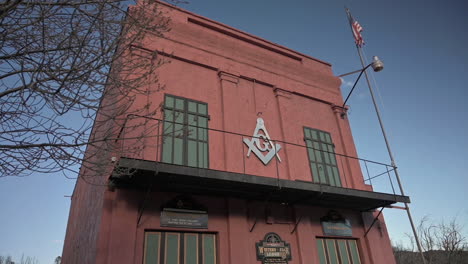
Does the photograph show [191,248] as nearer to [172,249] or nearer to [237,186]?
[172,249]

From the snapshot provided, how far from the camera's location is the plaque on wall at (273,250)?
717cm

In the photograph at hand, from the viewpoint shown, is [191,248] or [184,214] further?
[184,214]

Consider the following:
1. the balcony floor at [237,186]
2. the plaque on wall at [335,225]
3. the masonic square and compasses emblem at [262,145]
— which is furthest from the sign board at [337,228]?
the masonic square and compasses emblem at [262,145]

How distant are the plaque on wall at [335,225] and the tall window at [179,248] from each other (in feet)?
10.7

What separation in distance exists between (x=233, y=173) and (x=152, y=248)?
Answer: 7.03 ft

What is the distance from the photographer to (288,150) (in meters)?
9.12

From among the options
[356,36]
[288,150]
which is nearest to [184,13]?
[288,150]

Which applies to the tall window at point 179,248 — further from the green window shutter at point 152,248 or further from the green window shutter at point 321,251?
the green window shutter at point 321,251

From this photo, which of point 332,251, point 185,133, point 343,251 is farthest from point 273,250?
point 185,133

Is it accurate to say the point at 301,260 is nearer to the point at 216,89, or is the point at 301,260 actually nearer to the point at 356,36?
the point at 216,89

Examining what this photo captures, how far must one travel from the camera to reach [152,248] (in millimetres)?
6230

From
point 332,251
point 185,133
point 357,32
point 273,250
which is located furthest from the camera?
point 357,32

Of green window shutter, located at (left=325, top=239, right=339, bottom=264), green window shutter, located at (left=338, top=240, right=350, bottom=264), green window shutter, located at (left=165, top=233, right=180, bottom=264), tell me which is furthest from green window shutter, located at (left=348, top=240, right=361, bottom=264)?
green window shutter, located at (left=165, top=233, right=180, bottom=264)

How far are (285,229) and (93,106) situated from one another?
5.68 meters
